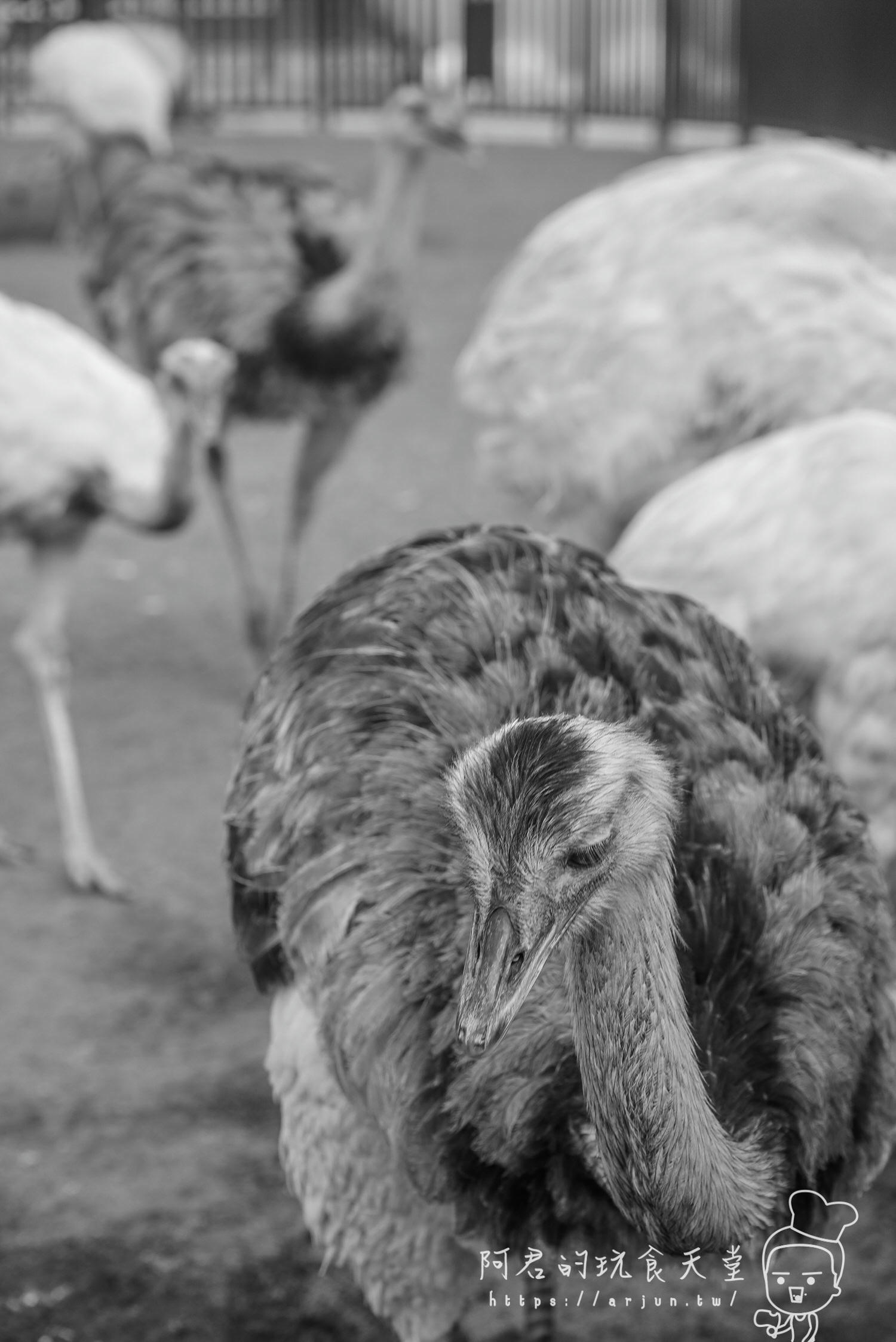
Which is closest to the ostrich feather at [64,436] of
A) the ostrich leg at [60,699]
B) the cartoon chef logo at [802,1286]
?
the ostrich leg at [60,699]

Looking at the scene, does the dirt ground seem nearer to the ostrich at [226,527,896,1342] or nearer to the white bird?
the ostrich at [226,527,896,1342]

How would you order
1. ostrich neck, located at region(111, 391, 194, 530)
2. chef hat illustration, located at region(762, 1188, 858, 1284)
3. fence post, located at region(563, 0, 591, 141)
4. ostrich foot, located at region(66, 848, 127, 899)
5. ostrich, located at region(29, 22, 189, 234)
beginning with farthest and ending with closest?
fence post, located at region(563, 0, 591, 141)
ostrich, located at region(29, 22, 189, 234)
ostrich neck, located at region(111, 391, 194, 530)
ostrich foot, located at region(66, 848, 127, 899)
chef hat illustration, located at region(762, 1188, 858, 1284)

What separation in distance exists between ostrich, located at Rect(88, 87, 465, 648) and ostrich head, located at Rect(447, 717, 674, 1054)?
3963 millimetres

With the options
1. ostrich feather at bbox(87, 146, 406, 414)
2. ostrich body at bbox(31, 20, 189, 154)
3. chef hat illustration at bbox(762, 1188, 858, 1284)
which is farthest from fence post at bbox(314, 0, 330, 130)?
chef hat illustration at bbox(762, 1188, 858, 1284)

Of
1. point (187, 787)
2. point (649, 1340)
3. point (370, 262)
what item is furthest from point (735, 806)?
point (370, 262)

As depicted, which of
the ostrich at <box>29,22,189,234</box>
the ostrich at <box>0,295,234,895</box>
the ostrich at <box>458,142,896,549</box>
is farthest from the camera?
the ostrich at <box>29,22,189,234</box>

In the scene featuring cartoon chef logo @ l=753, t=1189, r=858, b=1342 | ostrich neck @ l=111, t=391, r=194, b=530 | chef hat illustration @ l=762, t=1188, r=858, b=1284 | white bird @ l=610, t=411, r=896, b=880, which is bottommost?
cartoon chef logo @ l=753, t=1189, r=858, b=1342

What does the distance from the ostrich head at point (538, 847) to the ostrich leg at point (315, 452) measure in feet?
13.9

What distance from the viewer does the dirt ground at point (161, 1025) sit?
316 centimetres

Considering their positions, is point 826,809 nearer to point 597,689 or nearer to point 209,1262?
point 597,689

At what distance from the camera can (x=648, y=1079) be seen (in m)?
1.92

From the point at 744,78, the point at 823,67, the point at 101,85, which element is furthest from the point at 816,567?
the point at 744,78

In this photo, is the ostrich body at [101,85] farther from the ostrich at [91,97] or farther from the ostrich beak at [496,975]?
the ostrich beak at [496,975]

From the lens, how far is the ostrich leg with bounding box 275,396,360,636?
6121 millimetres
